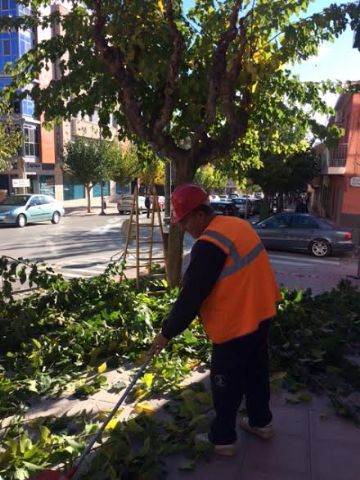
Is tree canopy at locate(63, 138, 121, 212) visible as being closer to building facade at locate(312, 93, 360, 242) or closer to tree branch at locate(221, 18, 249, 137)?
building facade at locate(312, 93, 360, 242)

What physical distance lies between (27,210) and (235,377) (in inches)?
836

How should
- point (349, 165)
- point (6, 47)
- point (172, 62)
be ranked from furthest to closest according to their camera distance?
1. point (6, 47)
2. point (349, 165)
3. point (172, 62)

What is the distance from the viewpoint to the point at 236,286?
2.81 metres

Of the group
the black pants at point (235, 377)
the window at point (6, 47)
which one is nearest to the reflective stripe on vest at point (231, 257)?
the black pants at point (235, 377)

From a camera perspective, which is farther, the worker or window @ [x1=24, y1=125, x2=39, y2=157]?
window @ [x1=24, y1=125, x2=39, y2=157]

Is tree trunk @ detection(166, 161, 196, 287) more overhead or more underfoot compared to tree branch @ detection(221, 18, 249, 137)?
more underfoot

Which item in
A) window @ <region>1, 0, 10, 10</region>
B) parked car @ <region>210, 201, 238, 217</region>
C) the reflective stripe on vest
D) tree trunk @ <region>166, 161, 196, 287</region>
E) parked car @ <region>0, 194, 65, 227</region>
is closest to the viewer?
the reflective stripe on vest

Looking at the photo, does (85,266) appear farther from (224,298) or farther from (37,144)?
(37,144)

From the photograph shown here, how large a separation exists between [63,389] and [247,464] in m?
1.73

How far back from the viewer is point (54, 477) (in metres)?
2.46

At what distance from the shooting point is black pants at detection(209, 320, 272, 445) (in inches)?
114

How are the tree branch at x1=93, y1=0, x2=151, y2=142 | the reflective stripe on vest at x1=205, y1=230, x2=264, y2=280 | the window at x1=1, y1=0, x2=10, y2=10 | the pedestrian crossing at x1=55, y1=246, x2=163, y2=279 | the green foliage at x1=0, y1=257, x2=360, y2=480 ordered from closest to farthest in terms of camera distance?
the reflective stripe on vest at x1=205, y1=230, x2=264, y2=280 < the green foliage at x1=0, y1=257, x2=360, y2=480 < the tree branch at x1=93, y1=0, x2=151, y2=142 < the pedestrian crossing at x1=55, y1=246, x2=163, y2=279 < the window at x1=1, y1=0, x2=10, y2=10

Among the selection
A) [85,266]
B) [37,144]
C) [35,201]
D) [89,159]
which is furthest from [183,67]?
[37,144]

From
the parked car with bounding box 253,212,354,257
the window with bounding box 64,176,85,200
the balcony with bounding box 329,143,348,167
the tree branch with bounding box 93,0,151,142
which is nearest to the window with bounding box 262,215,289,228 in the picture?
the parked car with bounding box 253,212,354,257
